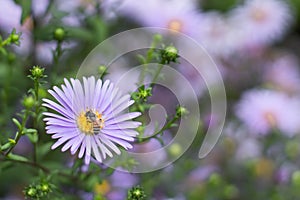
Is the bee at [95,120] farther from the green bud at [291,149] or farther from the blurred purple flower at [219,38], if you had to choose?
the blurred purple flower at [219,38]

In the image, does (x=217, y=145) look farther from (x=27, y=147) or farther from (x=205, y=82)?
(x=27, y=147)

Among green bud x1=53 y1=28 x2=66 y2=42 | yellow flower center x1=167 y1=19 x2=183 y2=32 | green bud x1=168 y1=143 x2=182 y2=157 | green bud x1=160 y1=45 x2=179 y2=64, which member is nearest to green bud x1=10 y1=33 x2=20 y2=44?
green bud x1=53 y1=28 x2=66 y2=42

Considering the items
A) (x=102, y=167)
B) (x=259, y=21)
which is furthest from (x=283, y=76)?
(x=102, y=167)

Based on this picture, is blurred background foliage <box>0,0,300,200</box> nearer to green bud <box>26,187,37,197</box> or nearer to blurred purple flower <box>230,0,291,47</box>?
green bud <box>26,187,37,197</box>

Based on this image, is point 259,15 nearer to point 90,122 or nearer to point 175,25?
point 175,25

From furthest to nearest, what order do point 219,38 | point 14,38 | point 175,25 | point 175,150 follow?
point 219,38 < point 175,25 < point 175,150 < point 14,38

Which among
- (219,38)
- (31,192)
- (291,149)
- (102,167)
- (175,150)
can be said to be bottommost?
(31,192)

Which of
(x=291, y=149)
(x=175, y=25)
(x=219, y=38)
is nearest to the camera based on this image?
(x=291, y=149)
